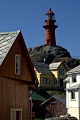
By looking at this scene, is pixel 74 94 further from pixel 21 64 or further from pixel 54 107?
pixel 21 64

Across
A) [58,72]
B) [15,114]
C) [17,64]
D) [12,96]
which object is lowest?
[15,114]

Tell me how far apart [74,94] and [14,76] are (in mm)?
38927

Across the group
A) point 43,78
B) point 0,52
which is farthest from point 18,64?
point 43,78

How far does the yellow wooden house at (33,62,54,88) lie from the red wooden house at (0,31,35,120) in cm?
6122

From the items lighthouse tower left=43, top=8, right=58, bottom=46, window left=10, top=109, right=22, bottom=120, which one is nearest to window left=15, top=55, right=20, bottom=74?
window left=10, top=109, right=22, bottom=120

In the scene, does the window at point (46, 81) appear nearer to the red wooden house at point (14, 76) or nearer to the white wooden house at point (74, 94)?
the white wooden house at point (74, 94)

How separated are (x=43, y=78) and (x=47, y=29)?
3283 centimetres

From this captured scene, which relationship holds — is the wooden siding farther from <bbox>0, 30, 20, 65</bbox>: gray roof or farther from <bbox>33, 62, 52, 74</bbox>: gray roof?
<bbox>33, 62, 52, 74</bbox>: gray roof

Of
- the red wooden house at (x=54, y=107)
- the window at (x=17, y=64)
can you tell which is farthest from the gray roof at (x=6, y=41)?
the red wooden house at (x=54, y=107)

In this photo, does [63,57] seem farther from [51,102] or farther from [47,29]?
[51,102]

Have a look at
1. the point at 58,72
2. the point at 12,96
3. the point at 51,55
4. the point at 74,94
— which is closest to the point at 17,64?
the point at 12,96

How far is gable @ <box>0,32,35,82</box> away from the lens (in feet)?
51.0

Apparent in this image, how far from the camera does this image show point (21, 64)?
17.4 meters

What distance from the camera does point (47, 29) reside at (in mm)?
110000
